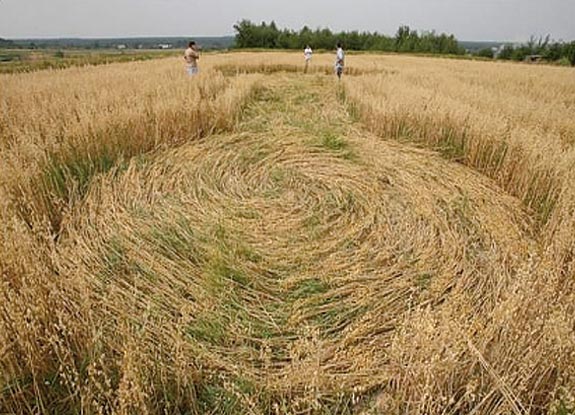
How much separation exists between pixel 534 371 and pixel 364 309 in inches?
42.0

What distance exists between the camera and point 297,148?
5.69 m

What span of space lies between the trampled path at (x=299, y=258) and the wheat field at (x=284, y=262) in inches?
0.7

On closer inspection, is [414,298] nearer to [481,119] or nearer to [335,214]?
[335,214]

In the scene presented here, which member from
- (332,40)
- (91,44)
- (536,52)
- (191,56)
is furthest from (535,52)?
(91,44)

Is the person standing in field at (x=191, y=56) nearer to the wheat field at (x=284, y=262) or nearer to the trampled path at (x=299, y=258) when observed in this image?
the wheat field at (x=284, y=262)

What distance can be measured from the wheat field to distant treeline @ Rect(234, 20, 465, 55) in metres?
50.6

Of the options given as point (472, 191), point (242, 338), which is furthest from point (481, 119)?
point (242, 338)

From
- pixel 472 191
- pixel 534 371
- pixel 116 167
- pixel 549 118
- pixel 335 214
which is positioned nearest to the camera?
pixel 534 371

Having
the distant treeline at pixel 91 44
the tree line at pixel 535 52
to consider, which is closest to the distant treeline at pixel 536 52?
the tree line at pixel 535 52

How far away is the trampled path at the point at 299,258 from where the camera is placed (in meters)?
2.05

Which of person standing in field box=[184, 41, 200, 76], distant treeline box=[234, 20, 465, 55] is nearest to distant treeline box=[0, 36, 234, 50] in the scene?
distant treeline box=[234, 20, 465, 55]

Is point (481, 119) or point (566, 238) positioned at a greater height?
point (481, 119)

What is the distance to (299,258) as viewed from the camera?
3.04m

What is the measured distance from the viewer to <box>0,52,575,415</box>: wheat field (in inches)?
66.9
